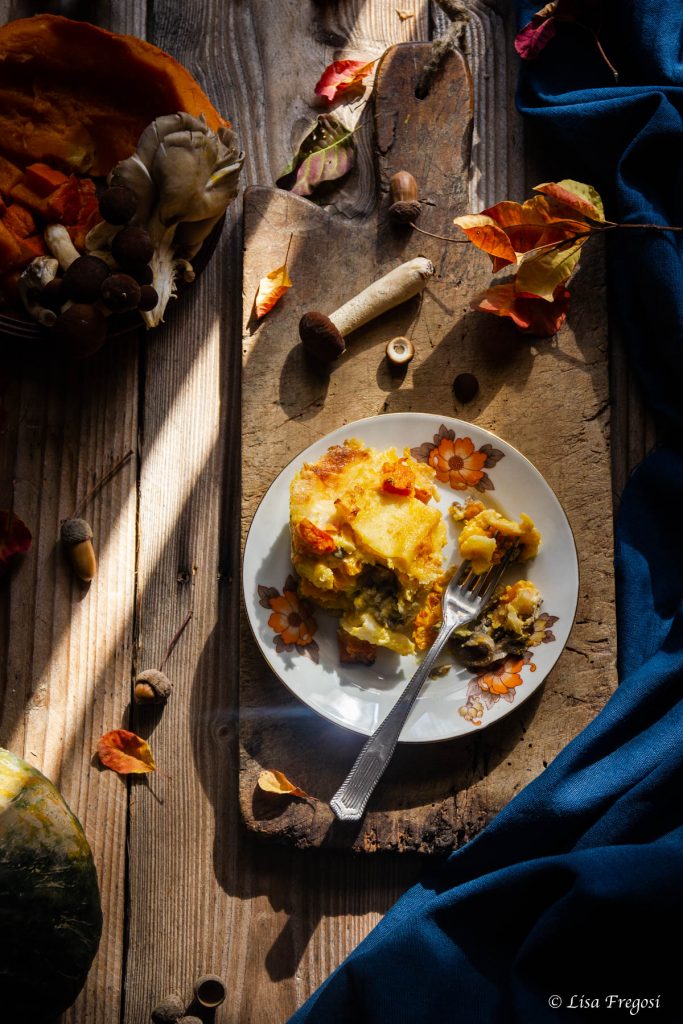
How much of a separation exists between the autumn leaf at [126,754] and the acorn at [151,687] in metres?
0.09

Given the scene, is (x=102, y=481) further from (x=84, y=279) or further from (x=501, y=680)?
(x=501, y=680)

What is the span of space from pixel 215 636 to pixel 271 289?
34.0 inches

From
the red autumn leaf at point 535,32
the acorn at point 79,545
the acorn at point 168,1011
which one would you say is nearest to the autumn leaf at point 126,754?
the acorn at point 79,545

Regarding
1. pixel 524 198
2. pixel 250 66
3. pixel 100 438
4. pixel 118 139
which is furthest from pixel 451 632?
pixel 250 66

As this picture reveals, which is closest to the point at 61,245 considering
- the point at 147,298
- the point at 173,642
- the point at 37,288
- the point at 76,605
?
the point at 37,288

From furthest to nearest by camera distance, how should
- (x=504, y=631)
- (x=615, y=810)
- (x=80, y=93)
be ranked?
(x=80, y=93), (x=504, y=631), (x=615, y=810)

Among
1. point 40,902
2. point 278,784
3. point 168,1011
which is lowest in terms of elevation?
point 168,1011

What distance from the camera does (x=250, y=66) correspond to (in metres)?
2.42

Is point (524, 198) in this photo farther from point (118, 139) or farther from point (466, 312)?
point (118, 139)

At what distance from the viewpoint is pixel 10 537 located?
2.16m

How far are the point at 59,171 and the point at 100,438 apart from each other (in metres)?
0.64

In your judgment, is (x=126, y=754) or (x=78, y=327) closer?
(x=78, y=327)

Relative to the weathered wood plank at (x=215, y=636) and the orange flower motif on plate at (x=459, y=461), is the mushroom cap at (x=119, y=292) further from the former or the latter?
the orange flower motif on plate at (x=459, y=461)

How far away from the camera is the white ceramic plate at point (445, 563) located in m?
2.03
